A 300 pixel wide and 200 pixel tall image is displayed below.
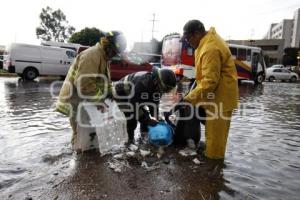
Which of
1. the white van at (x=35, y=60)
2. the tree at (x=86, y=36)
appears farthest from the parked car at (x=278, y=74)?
the white van at (x=35, y=60)

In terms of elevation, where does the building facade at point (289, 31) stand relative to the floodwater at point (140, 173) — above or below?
above

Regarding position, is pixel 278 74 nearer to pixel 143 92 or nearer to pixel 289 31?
pixel 143 92

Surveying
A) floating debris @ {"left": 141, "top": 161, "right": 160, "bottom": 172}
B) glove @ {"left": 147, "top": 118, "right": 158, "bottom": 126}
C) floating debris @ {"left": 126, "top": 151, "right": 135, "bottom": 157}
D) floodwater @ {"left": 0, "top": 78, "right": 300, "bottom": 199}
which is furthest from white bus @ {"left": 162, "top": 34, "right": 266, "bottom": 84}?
floating debris @ {"left": 141, "top": 161, "right": 160, "bottom": 172}

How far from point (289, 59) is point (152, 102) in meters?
61.4

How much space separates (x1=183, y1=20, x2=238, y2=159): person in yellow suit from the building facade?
292 ft

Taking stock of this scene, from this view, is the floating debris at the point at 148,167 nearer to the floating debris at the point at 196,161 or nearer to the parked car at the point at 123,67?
the floating debris at the point at 196,161

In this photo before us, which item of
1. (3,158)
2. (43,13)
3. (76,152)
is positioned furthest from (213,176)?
(43,13)

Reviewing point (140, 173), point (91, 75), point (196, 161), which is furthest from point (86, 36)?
point (140, 173)

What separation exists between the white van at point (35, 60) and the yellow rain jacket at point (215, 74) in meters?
15.0

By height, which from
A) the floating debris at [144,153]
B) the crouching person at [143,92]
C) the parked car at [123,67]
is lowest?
the floating debris at [144,153]

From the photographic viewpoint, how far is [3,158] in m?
4.17

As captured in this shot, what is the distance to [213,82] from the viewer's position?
3926mm

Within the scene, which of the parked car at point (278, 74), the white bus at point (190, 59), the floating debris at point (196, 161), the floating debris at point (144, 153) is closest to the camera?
the floating debris at point (196, 161)

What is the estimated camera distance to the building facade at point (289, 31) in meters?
86.6
